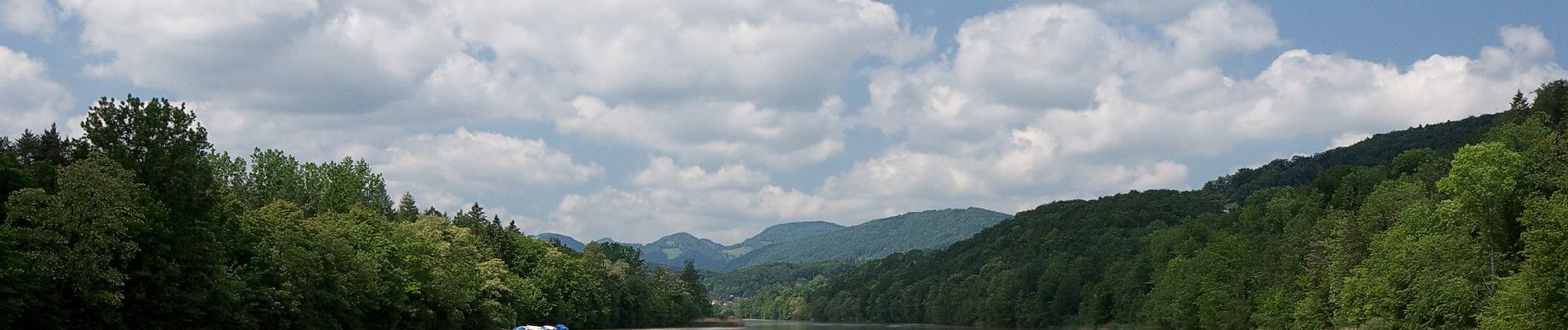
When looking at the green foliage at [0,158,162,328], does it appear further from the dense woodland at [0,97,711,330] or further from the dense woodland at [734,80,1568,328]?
the dense woodland at [734,80,1568,328]

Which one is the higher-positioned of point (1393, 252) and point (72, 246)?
point (1393, 252)

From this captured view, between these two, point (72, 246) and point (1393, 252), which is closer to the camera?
point (72, 246)

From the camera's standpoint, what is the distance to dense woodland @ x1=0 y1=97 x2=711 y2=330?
46781mm

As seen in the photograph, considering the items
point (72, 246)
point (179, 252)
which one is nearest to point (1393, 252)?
point (179, 252)

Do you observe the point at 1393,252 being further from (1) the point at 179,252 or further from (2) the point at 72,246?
(2) the point at 72,246

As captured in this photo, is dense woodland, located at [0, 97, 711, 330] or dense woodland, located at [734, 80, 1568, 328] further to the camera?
dense woodland, located at [734, 80, 1568, 328]

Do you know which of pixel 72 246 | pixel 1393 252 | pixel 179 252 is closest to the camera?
pixel 72 246

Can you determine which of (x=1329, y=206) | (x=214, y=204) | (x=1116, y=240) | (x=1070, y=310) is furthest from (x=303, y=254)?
(x=1116, y=240)

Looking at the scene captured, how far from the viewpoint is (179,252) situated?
53969mm

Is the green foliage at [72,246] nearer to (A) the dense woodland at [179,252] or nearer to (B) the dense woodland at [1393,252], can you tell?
(A) the dense woodland at [179,252]

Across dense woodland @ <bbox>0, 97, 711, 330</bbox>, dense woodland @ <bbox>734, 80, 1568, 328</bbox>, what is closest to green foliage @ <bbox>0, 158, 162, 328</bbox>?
dense woodland @ <bbox>0, 97, 711, 330</bbox>

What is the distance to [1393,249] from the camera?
7581 centimetres

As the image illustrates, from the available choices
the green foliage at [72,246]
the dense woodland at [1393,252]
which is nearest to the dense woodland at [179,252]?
the green foliage at [72,246]

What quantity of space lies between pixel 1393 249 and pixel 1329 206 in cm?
3322
